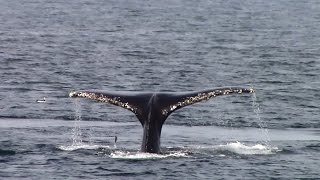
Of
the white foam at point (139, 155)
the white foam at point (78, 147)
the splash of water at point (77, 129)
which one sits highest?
the splash of water at point (77, 129)

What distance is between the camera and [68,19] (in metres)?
100

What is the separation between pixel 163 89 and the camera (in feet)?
152

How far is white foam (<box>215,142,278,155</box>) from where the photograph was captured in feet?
95.4

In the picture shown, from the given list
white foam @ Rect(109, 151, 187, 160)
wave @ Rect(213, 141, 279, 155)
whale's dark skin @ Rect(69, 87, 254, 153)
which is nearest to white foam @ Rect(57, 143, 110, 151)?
white foam @ Rect(109, 151, 187, 160)

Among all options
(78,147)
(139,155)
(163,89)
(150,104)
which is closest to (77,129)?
(78,147)

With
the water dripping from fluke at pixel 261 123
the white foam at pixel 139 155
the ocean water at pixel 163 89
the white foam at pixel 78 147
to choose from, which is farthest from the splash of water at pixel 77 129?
the water dripping from fluke at pixel 261 123

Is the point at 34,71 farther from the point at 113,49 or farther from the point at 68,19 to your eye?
the point at 68,19

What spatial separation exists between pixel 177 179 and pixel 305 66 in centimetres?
3232

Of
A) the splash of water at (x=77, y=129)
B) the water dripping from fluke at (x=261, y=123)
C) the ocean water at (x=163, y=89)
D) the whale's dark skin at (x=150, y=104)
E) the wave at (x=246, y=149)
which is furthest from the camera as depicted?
the water dripping from fluke at (x=261, y=123)

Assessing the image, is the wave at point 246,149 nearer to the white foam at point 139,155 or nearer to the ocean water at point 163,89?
the ocean water at point 163,89

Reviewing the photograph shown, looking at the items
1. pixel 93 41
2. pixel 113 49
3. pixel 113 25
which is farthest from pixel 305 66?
pixel 113 25

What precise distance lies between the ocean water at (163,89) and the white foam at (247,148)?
0.03 meters

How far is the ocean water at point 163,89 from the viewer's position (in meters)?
27.1

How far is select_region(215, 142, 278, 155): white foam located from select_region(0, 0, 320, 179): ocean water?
0.10 feet
